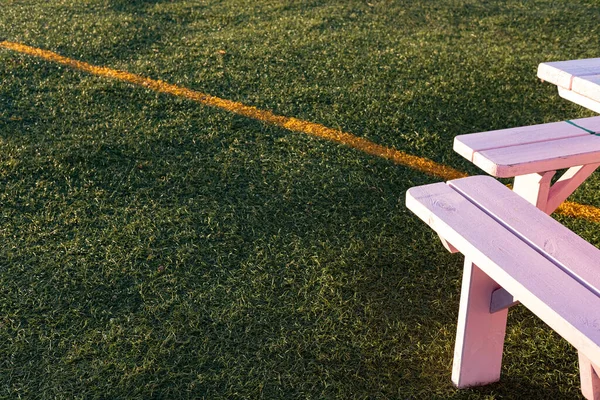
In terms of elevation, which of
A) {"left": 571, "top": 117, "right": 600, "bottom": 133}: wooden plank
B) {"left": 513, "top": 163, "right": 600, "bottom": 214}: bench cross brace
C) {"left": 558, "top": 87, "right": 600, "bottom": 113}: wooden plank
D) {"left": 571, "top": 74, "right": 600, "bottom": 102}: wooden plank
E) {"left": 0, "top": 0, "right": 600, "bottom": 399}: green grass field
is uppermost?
{"left": 571, "top": 74, "right": 600, "bottom": 102}: wooden plank

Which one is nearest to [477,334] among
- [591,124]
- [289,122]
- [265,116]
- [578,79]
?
[591,124]

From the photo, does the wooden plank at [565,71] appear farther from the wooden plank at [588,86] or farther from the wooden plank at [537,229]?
the wooden plank at [537,229]

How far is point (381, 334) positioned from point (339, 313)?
0.18 metres

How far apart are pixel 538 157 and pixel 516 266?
0.51 m

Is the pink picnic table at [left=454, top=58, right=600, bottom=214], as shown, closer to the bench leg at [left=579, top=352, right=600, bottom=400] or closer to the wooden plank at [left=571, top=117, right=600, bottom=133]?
the wooden plank at [left=571, top=117, right=600, bottom=133]

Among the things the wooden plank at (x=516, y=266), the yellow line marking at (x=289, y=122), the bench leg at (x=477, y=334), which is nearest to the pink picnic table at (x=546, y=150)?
the wooden plank at (x=516, y=266)

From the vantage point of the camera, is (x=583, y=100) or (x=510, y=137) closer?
(x=510, y=137)

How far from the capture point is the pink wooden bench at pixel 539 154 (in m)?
1.98

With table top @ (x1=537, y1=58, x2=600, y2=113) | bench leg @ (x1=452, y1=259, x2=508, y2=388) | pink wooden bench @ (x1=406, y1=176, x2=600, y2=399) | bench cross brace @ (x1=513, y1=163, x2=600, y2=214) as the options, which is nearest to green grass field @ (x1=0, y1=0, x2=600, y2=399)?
bench leg @ (x1=452, y1=259, x2=508, y2=388)

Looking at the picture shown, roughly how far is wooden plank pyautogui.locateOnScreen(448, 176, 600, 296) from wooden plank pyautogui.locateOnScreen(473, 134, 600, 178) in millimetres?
63

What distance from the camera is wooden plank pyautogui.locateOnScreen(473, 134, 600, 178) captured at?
1947 millimetres

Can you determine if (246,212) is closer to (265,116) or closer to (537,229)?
(265,116)

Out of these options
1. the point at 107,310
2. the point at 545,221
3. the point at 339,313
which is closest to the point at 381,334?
the point at 339,313

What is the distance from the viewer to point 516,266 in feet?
5.32
